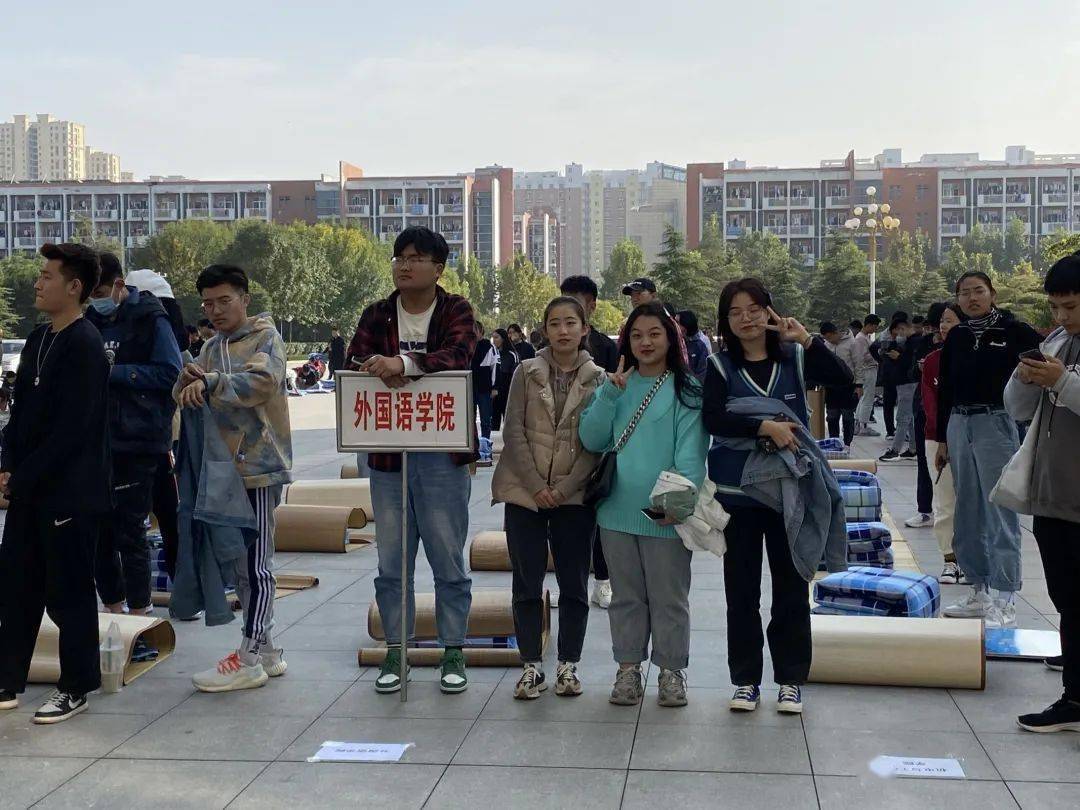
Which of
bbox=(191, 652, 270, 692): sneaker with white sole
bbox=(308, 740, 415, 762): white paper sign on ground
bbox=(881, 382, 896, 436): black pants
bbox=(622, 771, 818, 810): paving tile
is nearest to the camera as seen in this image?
bbox=(622, 771, 818, 810): paving tile

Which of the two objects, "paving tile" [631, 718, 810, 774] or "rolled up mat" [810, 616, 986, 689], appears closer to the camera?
"paving tile" [631, 718, 810, 774]

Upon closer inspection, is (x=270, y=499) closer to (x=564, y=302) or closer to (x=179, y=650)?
(x=179, y=650)

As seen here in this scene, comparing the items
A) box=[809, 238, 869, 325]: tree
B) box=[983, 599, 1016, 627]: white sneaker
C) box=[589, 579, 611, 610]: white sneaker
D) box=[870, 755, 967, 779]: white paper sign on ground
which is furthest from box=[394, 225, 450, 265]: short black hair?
box=[809, 238, 869, 325]: tree

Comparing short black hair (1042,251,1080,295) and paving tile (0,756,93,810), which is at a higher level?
short black hair (1042,251,1080,295)

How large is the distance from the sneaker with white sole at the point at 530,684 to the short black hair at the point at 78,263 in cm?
244

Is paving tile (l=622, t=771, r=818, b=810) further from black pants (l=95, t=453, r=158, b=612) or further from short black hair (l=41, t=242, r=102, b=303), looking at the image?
black pants (l=95, t=453, r=158, b=612)

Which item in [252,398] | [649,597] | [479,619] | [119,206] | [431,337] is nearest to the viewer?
[649,597]

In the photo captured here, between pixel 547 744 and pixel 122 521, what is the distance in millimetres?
2956

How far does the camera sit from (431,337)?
5.59 meters

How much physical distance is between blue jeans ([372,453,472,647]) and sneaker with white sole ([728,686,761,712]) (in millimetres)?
1222

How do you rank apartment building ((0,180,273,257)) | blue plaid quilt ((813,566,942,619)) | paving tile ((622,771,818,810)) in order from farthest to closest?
apartment building ((0,180,273,257)) < blue plaid quilt ((813,566,942,619)) < paving tile ((622,771,818,810))

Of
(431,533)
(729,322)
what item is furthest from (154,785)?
(729,322)

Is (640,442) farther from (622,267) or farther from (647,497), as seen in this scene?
(622,267)

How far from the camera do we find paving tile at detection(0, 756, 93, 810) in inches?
170
